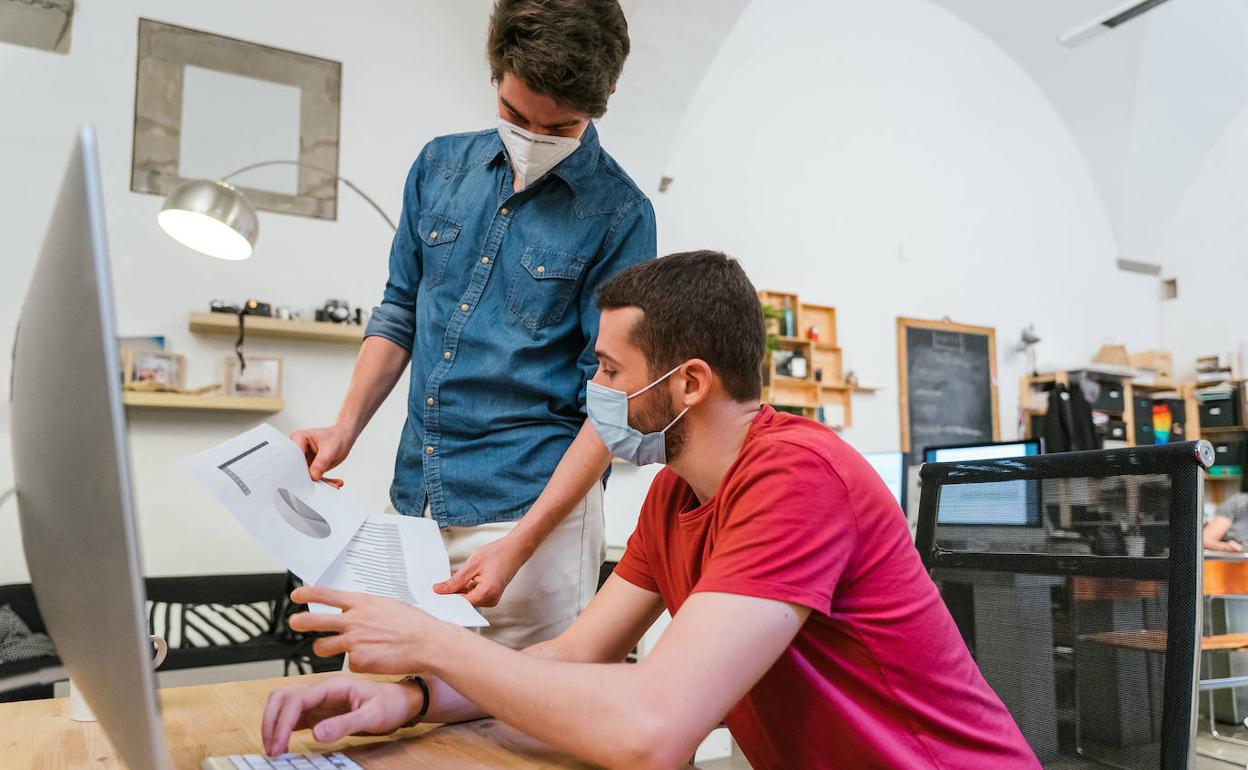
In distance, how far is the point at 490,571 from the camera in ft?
3.78

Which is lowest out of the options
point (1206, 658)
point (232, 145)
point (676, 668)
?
point (1206, 658)

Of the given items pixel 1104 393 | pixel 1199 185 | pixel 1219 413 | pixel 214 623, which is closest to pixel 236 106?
pixel 214 623

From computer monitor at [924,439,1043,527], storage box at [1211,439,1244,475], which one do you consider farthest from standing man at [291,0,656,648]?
storage box at [1211,439,1244,475]

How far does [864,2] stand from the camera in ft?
20.5

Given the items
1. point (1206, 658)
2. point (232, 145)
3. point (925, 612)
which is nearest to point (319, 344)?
point (232, 145)

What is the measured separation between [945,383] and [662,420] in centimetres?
561

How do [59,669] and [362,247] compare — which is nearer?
[59,669]

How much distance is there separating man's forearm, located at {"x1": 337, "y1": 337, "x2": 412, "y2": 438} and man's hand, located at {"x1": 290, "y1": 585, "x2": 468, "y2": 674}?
562 mm

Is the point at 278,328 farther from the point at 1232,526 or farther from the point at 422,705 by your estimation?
the point at 1232,526

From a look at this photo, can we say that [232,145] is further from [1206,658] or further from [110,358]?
[1206,658]

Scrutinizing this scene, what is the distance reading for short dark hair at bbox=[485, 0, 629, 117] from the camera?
48.1 inches

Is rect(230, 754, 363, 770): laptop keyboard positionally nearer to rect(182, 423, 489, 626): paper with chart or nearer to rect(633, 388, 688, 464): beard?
rect(182, 423, 489, 626): paper with chart

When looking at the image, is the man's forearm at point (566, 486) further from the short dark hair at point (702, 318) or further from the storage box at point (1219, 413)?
the storage box at point (1219, 413)

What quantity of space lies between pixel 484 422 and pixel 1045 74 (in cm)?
704
